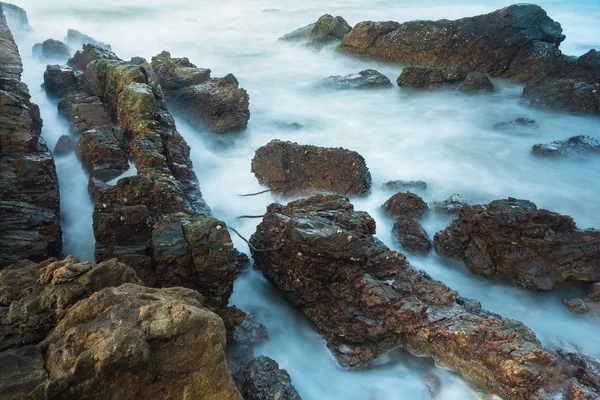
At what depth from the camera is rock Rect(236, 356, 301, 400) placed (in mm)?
4551

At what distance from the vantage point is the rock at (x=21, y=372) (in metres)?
2.79

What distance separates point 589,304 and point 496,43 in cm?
1075

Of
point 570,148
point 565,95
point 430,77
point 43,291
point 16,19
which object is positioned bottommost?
point 570,148

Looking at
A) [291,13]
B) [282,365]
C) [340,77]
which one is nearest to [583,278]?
[282,365]

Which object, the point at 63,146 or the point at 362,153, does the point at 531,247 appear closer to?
the point at 362,153

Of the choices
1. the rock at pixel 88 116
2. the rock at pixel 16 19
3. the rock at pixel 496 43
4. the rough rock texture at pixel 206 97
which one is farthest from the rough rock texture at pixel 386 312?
the rock at pixel 16 19

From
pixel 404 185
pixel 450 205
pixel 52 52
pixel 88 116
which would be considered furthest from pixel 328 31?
pixel 450 205

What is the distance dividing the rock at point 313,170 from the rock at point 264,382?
14.9 ft

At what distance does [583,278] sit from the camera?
6.53m

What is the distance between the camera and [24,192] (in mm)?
6461

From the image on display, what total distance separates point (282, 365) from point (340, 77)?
11.8 meters

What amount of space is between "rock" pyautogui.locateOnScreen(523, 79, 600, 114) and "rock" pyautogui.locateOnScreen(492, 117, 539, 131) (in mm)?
1223

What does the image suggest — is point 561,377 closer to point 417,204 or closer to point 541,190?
point 417,204

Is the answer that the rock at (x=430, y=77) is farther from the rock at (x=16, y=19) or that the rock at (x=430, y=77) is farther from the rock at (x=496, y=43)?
the rock at (x=16, y=19)
